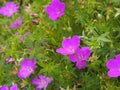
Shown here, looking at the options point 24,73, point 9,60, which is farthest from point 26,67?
point 9,60

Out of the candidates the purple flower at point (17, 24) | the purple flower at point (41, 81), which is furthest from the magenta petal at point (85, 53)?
the purple flower at point (17, 24)

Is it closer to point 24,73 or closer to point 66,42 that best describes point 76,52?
point 66,42

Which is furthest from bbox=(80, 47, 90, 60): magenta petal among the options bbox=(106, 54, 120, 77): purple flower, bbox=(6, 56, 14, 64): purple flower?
bbox=(6, 56, 14, 64): purple flower

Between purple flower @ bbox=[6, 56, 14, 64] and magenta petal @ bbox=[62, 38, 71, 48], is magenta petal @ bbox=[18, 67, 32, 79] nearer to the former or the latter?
purple flower @ bbox=[6, 56, 14, 64]

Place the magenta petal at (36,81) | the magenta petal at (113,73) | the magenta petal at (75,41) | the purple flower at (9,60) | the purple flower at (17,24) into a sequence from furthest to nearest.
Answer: the purple flower at (17,24)
the purple flower at (9,60)
the magenta petal at (36,81)
the magenta petal at (75,41)
the magenta petal at (113,73)

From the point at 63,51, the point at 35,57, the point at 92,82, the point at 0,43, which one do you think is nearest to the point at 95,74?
the point at 92,82

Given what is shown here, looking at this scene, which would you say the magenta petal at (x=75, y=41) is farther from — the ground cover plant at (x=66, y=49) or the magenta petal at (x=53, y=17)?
the magenta petal at (x=53, y=17)

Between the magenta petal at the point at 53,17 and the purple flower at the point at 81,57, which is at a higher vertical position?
the magenta petal at the point at 53,17

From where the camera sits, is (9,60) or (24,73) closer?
(24,73)
